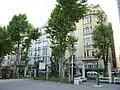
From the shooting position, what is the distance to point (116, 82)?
77.0 ft

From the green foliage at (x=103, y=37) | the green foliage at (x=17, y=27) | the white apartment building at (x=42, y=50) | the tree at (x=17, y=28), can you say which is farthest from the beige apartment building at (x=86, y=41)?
the green foliage at (x=17, y=27)

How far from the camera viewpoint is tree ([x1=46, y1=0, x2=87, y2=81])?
24281 mm

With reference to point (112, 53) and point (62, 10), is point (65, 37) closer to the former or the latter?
point (62, 10)

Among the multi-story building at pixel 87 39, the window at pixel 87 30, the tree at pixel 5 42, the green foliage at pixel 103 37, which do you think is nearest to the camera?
the green foliage at pixel 103 37

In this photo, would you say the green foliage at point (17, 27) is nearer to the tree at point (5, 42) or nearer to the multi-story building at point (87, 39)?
the tree at point (5, 42)

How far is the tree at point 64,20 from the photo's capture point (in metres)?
24.3

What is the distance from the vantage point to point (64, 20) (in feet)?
81.0

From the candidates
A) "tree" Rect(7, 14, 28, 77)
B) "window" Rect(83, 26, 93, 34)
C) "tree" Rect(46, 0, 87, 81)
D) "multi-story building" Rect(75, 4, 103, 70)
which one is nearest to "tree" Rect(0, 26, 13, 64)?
"tree" Rect(7, 14, 28, 77)

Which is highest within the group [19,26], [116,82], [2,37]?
[19,26]

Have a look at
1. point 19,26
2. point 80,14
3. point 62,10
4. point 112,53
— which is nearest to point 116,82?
point 80,14

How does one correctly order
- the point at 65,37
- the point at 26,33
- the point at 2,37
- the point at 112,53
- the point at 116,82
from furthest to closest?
the point at 112,53 < the point at 26,33 < the point at 2,37 < the point at 65,37 < the point at 116,82

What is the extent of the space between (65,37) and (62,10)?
11.1 ft

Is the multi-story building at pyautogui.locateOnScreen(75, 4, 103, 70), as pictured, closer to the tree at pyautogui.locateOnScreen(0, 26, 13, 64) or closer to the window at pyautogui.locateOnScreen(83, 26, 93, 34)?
the window at pyautogui.locateOnScreen(83, 26, 93, 34)

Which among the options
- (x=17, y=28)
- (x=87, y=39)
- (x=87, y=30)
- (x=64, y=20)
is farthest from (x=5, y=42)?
(x=87, y=30)
